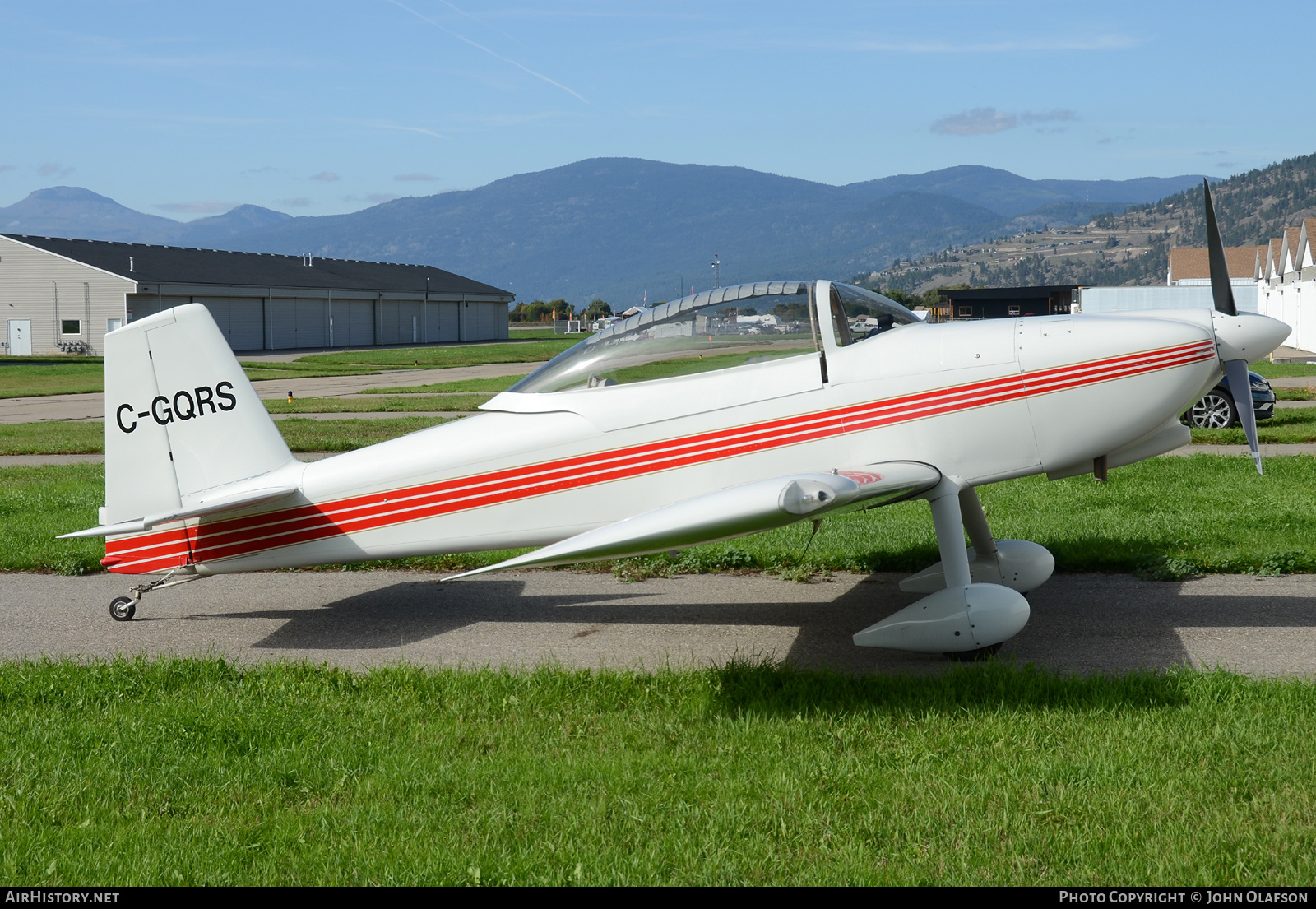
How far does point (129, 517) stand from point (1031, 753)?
5.52 m

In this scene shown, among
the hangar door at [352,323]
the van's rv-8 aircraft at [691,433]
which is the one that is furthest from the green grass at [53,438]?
the hangar door at [352,323]

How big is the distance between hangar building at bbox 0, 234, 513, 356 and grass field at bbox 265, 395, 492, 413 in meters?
31.0

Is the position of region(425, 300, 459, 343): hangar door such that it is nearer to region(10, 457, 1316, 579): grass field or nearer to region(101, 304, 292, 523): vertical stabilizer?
region(10, 457, 1316, 579): grass field

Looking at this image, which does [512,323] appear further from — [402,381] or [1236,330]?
[1236,330]

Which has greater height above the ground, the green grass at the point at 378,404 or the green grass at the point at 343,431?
the green grass at the point at 378,404

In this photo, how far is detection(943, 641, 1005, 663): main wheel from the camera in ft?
19.6

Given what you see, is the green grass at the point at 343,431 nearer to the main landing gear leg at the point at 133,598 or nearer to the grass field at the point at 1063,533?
the grass field at the point at 1063,533

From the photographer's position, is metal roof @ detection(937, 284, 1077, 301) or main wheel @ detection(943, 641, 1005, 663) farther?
metal roof @ detection(937, 284, 1077, 301)

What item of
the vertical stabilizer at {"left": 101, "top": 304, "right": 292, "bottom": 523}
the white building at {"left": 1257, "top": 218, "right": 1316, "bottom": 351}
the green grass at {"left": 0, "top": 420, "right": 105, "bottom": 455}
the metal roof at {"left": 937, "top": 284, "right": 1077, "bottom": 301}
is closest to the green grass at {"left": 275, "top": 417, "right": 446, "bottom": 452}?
the green grass at {"left": 0, "top": 420, "right": 105, "bottom": 455}

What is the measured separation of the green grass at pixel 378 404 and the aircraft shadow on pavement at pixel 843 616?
47.9 ft

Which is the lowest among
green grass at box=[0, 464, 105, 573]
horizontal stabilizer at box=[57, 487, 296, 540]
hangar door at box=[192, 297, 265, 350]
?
green grass at box=[0, 464, 105, 573]

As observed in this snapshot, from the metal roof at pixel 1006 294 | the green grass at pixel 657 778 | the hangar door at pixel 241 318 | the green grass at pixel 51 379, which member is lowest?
the green grass at pixel 657 778

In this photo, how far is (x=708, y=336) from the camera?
6.48 m

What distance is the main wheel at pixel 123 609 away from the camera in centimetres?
724
